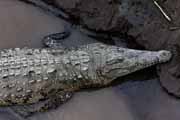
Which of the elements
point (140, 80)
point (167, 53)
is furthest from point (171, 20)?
point (140, 80)

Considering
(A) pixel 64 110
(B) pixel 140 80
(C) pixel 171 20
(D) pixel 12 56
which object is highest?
(C) pixel 171 20

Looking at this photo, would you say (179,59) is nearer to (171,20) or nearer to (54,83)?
(171,20)

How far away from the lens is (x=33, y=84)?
3.97m

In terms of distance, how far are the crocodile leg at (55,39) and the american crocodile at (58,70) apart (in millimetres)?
194

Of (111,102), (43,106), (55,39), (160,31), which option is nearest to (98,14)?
(55,39)

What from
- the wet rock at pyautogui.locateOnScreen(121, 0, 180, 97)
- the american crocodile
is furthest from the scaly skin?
the wet rock at pyautogui.locateOnScreen(121, 0, 180, 97)

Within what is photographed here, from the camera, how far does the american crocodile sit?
3.96m

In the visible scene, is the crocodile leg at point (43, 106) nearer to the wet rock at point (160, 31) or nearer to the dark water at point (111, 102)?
the dark water at point (111, 102)

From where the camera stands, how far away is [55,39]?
443 centimetres

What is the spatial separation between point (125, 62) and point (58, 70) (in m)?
0.68

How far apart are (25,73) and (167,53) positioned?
1.40 meters

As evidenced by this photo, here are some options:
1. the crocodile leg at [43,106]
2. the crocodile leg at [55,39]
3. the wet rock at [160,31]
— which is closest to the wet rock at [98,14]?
the wet rock at [160,31]

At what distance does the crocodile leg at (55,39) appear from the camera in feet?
14.4

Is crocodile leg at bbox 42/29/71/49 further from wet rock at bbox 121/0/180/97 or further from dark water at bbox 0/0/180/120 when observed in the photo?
wet rock at bbox 121/0/180/97
